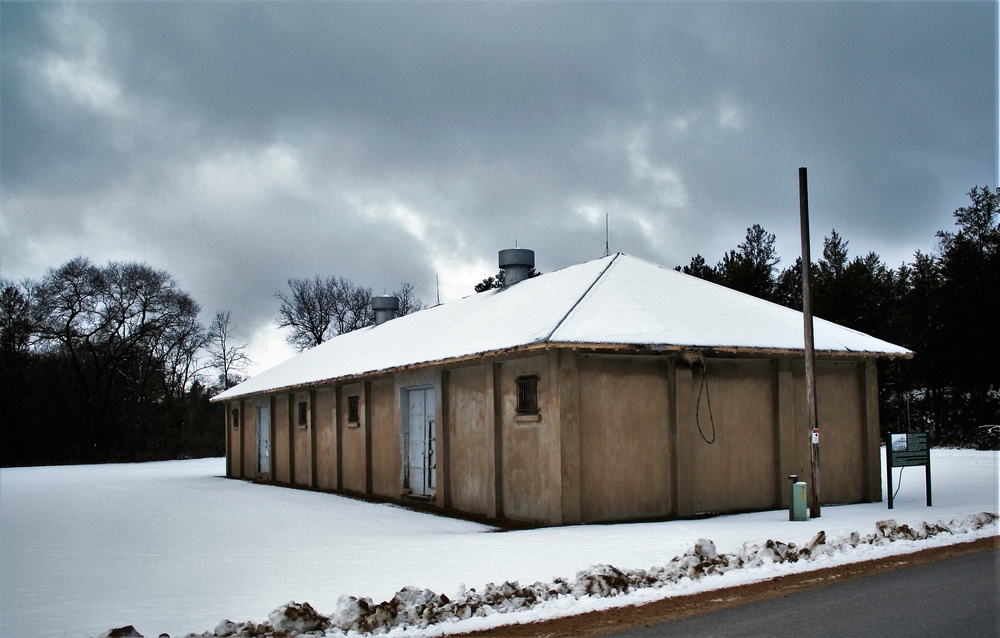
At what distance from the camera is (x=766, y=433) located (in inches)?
623

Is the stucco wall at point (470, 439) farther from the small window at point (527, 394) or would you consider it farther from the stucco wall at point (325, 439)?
the stucco wall at point (325, 439)

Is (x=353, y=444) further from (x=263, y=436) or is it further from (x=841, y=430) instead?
(x=841, y=430)

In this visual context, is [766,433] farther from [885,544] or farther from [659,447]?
[885,544]

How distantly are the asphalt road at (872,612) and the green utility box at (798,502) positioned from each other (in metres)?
4.24

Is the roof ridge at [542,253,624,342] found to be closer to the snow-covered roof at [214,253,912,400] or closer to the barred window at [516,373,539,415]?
the snow-covered roof at [214,253,912,400]

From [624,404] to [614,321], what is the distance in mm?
1364

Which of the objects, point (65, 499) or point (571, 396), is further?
Result: point (65, 499)

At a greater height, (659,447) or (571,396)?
(571,396)

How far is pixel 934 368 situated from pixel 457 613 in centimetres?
4267

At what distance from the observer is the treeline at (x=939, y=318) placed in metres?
41.7

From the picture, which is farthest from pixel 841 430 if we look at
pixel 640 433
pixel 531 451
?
pixel 531 451

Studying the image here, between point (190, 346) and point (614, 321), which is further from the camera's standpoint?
point (190, 346)

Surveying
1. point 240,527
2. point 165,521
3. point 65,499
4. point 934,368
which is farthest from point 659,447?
point 934,368

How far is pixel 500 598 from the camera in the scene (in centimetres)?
780
